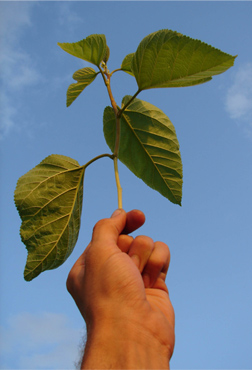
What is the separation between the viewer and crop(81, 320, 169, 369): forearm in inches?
63.2

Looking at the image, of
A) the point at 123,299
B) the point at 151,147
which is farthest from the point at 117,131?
the point at 123,299

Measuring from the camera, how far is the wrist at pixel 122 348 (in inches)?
63.4

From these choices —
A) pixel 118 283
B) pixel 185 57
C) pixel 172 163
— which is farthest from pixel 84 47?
pixel 118 283

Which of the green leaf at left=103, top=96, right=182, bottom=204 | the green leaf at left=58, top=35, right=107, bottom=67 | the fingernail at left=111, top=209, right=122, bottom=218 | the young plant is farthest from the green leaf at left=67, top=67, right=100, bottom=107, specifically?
the fingernail at left=111, top=209, right=122, bottom=218

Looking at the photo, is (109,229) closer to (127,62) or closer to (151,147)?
(151,147)

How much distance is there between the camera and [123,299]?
1.72 m

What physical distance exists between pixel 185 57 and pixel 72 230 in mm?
1155

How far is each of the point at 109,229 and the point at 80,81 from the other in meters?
1.05

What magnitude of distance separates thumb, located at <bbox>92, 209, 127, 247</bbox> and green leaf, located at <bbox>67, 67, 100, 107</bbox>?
92cm

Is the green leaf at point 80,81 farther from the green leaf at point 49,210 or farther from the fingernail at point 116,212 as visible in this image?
the fingernail at point 116,212

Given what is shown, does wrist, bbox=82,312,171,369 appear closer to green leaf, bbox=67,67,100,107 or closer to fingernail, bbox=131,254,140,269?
fingernail, bbox=131,254,140,269

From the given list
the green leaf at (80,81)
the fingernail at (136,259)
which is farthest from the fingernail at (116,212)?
the green leaf at (80,81)

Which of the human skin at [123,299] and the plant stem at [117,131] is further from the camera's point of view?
the plant stem at [117,131]

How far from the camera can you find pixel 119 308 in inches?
67.0
